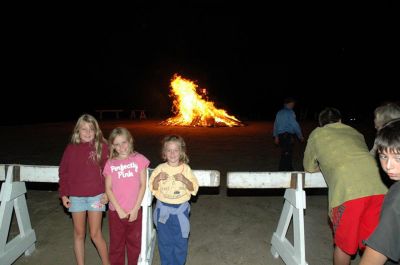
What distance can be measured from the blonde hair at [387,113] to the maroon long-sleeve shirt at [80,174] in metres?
3.06

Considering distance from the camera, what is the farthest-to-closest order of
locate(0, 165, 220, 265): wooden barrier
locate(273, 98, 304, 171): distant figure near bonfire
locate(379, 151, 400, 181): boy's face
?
locate(273, 98, 304, 171): distant figure near bonfire
locate(0, 165, 220, 265): wooden barrier
locate(379, 151, 400, 181): boy's face

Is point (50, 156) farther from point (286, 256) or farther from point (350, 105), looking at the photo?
point (350, 105)

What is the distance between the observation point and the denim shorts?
3.59m

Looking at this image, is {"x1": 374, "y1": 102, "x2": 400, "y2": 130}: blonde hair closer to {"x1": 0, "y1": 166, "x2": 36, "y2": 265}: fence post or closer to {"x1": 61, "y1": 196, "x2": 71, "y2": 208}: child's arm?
{"x1": 61, "y1": 196, "x2": 71, "y2": 208}: child's arm

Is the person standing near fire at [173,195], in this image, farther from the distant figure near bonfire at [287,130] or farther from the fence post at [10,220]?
the distant figure near bonfire at [287,130]

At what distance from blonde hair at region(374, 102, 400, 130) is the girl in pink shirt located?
254cm

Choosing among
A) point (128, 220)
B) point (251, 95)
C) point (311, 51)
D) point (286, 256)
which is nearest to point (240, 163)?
point (286, 256)

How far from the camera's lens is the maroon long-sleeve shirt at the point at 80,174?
11.7 feet

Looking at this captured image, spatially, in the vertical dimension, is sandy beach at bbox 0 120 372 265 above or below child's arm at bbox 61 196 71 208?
below

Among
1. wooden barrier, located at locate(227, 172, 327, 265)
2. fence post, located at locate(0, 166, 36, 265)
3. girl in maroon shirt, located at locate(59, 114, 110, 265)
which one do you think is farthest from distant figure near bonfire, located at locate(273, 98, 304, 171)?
fence post, located at locate(0, 166, 36, 265)

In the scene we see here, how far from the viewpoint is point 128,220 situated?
3623 mm

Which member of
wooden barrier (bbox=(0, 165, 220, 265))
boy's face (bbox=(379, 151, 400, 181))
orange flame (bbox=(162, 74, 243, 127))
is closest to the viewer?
boy's face (bbox=(379, 151, 400, 181))

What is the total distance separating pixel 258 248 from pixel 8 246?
10.9 feet

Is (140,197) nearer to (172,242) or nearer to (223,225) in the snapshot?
(172,242)
